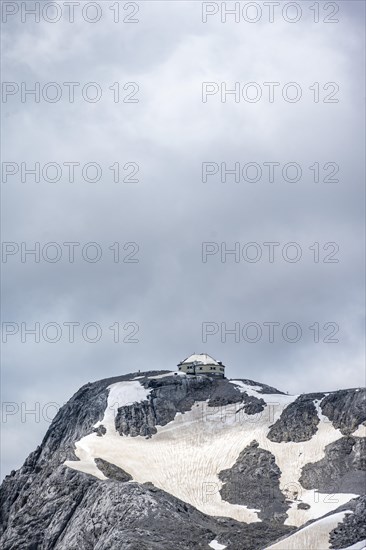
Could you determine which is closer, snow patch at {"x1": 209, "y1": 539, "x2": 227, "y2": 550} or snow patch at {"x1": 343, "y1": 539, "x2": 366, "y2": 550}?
snow patch at {"x1": 343, "y1": 539, "x2": 366, "y2": 550}

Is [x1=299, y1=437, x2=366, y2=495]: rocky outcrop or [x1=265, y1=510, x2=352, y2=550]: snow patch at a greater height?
[x1=299, y1=437, x2=366, y2=495]: rocky outcrop

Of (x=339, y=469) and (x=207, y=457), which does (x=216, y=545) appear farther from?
(x=207, y=457)

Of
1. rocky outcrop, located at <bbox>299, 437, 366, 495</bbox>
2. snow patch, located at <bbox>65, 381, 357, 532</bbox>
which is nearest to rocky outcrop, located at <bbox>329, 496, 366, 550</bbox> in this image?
snow patch, located at <bbox>65, 381, 357, 532</bbox>

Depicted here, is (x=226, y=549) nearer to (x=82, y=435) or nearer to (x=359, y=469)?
(x=359, y=469)

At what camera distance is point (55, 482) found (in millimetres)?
178375

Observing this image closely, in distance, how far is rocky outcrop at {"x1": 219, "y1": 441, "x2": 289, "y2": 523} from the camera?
172750 mm

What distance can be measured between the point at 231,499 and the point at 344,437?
24364 mm

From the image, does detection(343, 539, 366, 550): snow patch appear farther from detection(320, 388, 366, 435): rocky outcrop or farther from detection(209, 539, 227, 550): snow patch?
detection(320, 388, 366, 435): rocky outcrop

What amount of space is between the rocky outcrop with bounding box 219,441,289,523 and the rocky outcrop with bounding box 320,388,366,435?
48.5 feet

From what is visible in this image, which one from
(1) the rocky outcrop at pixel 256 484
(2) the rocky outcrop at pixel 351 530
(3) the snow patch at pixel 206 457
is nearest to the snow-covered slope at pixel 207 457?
(3) the snow patch at pixel 206 457

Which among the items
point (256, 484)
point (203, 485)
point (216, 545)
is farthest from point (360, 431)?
point (216, 545)

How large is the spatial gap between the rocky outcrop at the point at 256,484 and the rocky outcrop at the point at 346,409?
14.8 m

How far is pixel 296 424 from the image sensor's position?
193 m

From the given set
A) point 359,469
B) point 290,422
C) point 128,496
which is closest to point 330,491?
point 359,469
